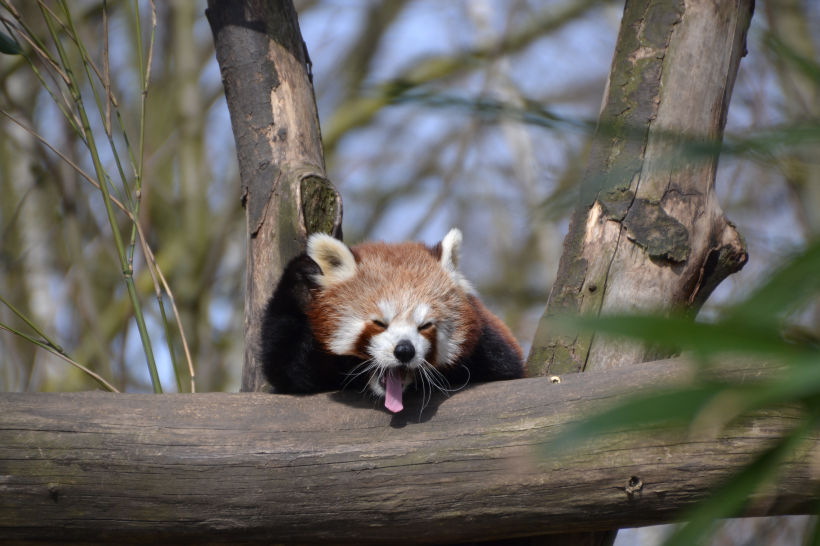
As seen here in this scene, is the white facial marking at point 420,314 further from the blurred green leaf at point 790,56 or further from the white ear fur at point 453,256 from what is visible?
the blurred green leaf at point 790,56

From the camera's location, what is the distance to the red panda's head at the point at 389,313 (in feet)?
5.96

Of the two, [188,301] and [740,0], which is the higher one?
[188,301]

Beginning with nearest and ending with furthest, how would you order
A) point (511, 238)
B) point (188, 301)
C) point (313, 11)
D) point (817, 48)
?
point (817, 48) → point (188, 301) → point (313, 11) → point (511, 238)

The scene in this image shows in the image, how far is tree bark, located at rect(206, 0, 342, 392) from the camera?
2314 millimetres

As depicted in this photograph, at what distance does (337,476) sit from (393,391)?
0.99 feet

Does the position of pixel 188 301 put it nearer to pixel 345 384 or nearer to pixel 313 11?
pixel 313 11

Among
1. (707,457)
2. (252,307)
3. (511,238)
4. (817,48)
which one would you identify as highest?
(511,238)

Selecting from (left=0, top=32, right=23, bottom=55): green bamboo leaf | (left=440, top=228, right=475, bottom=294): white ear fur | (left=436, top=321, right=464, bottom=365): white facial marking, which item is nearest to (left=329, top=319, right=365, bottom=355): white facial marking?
(left=436, top=321, right=464, bottom=365): white facial marking

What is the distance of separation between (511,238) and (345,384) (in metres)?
7.70

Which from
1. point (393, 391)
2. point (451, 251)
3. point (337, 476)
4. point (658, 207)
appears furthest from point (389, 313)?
point (658, 207)

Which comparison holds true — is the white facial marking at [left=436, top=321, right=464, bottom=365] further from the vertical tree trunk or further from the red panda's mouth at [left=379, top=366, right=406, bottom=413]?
the vertical tree trunk

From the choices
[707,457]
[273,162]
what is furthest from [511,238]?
[707,457]

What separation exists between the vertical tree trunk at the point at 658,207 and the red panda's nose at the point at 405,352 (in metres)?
0.56

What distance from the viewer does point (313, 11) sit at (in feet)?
24.3
